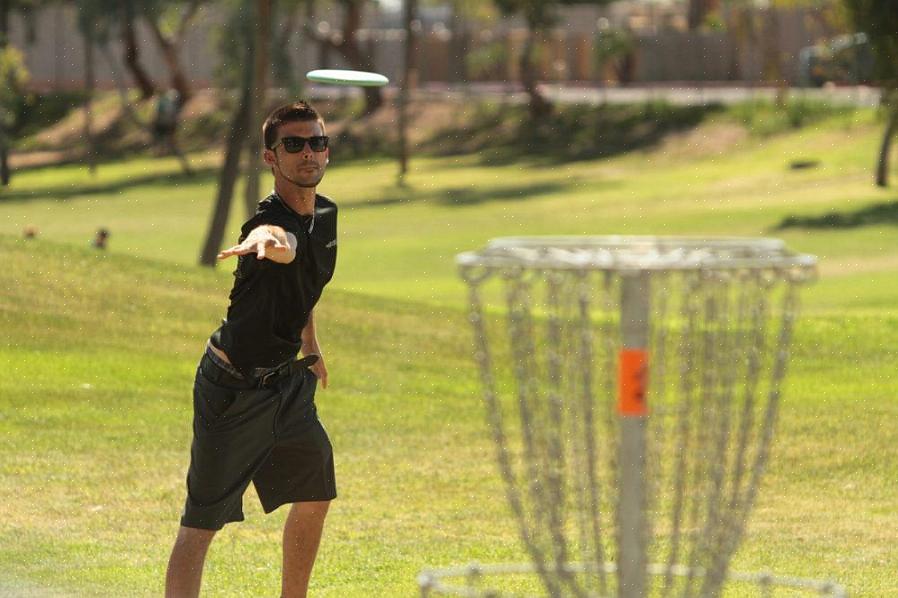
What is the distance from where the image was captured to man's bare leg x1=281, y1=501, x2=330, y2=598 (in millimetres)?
6805

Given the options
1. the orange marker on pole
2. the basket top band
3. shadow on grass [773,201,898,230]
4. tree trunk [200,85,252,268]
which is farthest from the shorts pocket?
shadow on grass [773,201,898,230]

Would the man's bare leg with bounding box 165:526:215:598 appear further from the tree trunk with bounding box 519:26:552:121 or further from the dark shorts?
the tree trunk with bounding box 519:26:552:121

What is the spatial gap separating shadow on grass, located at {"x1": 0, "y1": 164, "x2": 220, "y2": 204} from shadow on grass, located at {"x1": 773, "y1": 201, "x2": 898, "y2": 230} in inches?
906

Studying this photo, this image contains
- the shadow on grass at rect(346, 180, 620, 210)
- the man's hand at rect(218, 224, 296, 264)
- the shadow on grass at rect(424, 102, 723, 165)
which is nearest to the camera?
the man's hand at rect(218, 224, 296, 264)

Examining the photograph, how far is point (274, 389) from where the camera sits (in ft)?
21.8

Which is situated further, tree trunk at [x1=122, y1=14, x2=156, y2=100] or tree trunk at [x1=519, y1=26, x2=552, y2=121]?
tree trunk at [x1=122, y1=14, x2=156, y2=100]

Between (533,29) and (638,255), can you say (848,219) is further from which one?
(638,255)

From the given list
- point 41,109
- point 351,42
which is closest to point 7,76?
point 351,42

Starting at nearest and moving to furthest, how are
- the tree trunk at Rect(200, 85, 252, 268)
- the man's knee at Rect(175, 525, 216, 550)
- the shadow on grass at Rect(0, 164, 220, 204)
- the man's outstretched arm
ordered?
1. the man's knee at Rect(175, 525, 216, 550)
2. the man's outstretched arm
3. the tree trunk at Rect(200, 85, 252, 268)
4. the shadow on grass at Rect(0, 164, 220, 204)

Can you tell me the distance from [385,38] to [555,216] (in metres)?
41.1

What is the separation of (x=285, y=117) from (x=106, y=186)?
51616mm

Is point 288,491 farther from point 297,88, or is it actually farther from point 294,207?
point 297,88

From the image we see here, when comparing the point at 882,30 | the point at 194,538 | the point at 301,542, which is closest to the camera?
the point at 194,538

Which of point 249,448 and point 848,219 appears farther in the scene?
Result: point 848,219
